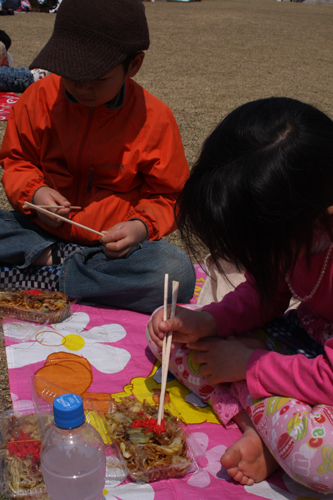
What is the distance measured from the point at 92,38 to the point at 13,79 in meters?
3.22

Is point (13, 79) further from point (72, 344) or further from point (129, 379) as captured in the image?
point (129, 379)

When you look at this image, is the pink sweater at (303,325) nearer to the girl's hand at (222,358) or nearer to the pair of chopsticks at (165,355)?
the girl's hand at (222,358)

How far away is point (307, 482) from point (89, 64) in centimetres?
130

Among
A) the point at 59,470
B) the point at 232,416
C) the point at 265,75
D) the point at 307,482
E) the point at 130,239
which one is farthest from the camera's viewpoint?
the point at 265,75

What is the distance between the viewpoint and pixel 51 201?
5.81 ft

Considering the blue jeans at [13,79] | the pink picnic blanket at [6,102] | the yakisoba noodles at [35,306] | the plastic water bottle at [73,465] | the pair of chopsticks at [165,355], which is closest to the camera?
the plastic water bottle at [73,465]

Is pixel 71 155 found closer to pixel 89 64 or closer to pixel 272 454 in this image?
pixel 89 64

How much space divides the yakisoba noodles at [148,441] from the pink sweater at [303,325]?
0.21m

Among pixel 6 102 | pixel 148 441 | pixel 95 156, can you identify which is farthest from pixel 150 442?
pixel 6 102

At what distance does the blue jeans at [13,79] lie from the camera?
14.5ft

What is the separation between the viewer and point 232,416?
1.29 meters

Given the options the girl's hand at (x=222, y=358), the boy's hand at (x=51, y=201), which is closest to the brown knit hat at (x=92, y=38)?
the boy's hand at (x=51, y=201)

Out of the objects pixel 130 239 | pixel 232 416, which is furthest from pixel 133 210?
pixel 232 416

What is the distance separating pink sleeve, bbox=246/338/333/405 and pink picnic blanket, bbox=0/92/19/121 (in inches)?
131
